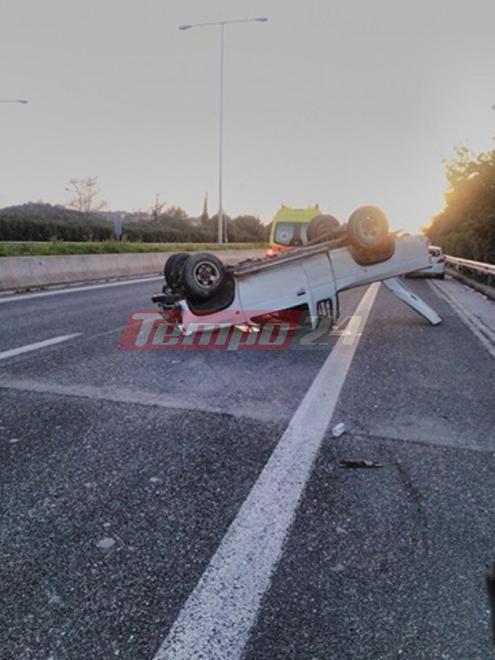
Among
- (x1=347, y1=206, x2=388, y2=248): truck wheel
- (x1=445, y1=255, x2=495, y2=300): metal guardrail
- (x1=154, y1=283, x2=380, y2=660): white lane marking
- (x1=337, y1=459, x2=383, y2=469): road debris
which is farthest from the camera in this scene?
(x1=445, y1=255, x2=495, y2=300): metal guardrail

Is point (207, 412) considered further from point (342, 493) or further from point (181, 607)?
point (181, 607)

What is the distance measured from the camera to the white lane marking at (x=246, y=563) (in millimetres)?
1842

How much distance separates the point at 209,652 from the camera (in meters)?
1.79

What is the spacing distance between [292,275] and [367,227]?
1358 mm

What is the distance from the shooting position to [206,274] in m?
6.75

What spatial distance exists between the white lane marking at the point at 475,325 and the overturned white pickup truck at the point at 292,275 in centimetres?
164

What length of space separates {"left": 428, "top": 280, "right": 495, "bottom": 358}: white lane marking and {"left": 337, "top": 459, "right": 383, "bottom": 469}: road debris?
13.4 ft

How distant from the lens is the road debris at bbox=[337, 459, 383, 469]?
3.25 metres

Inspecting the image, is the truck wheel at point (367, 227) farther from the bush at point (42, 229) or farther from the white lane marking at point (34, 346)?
the bush at point (42, 229)

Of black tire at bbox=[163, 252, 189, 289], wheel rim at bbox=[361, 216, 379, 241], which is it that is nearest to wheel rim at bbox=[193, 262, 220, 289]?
black tire at bbox=[163, 252, 189, 289]

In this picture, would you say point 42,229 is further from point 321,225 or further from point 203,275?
point 203,275

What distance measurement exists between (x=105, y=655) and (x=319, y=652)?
2.43 feet

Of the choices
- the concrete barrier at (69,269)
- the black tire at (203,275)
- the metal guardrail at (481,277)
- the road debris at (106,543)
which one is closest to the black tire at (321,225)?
the black tire at (203,275)

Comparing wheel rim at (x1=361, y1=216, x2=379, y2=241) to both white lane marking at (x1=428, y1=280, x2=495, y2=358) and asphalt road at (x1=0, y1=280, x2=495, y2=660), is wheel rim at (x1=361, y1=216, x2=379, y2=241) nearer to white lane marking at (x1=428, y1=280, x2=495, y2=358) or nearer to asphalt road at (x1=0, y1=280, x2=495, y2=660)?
white lane marking at (x1=428, y1=280, x2=495, y2=358)
